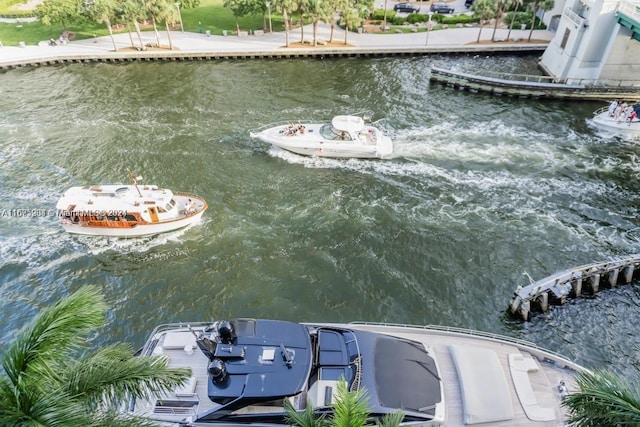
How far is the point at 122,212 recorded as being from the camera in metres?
30.2

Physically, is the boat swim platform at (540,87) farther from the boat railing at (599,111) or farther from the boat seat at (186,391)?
the boat seat at (186,391)

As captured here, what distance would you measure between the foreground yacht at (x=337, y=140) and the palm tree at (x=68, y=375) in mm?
29582

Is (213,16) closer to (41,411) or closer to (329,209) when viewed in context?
(329,209)

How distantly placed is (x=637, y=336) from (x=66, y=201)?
38596 millimetres

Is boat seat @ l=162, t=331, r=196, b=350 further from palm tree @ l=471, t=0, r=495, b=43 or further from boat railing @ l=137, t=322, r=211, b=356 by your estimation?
palm tree @ l=471, t=0, r=495, b=43

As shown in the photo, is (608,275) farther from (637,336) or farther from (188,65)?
(188,65)

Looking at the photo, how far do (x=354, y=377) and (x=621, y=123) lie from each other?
138 feet

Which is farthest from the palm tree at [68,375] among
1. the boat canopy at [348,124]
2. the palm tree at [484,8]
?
the palm tree at [484,8]

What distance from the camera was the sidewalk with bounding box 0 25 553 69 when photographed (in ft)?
198

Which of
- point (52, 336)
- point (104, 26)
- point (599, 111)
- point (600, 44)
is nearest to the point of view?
point (52, 336)

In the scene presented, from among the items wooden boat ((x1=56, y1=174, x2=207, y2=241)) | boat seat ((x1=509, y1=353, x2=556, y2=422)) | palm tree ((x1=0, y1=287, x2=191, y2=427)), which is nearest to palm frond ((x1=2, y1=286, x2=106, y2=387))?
palm tree ((x1=0, y1=287, x2=191, y2=427))

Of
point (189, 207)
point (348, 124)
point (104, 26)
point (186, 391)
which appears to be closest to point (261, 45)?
point (104, 26)

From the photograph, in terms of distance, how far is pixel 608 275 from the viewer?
2661 cm

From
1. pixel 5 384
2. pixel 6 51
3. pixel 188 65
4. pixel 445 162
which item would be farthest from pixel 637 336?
pixel 6 51
